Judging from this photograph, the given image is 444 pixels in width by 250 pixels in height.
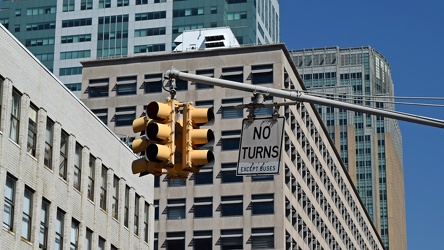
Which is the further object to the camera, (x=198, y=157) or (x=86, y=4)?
(x=86, y=4)

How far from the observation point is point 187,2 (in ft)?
479

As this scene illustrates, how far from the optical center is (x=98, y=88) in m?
104

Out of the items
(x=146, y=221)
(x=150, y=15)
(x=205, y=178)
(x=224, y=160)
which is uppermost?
(x=150, y=15)

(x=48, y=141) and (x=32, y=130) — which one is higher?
(x=48, y=141)

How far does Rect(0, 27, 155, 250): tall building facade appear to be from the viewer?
45656mm

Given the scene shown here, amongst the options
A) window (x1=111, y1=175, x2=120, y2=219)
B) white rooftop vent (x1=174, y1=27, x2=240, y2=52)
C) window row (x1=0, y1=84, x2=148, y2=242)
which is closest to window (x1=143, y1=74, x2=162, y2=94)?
white rooftop vent (x1=174, y1=27, x2=240, y2=52)

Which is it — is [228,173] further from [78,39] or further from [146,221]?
[78,39]

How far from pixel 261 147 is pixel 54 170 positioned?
91.4ft

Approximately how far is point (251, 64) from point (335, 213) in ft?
94.8

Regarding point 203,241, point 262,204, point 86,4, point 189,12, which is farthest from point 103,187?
point 86,4

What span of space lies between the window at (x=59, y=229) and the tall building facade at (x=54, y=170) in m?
0.05

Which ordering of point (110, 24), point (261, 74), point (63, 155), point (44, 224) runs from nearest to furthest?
point (44, 224) < point (63, 155) < point (261, 74) < point (110, 24)

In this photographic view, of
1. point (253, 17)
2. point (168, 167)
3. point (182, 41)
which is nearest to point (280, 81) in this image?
point (182, 41)

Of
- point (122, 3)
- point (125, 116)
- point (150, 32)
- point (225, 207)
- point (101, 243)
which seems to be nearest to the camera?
point (101, 243)
